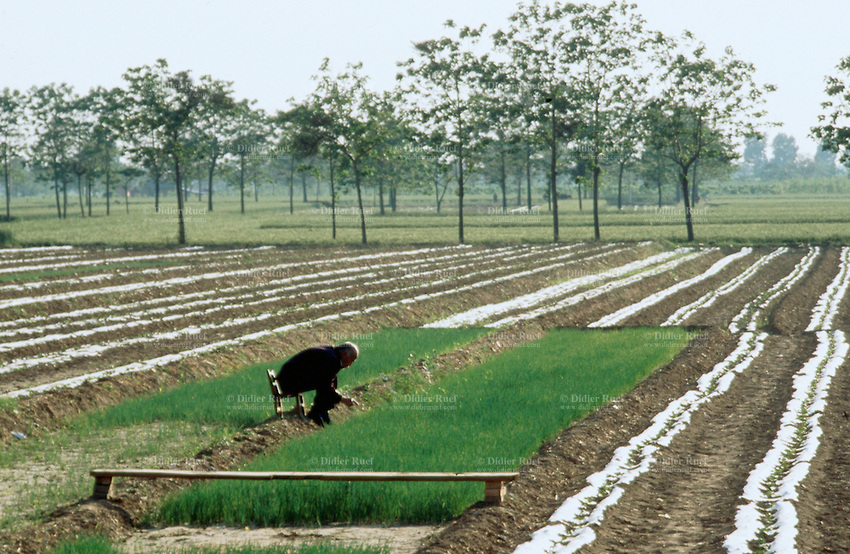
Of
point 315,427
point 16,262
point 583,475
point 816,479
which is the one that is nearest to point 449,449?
point 583,475

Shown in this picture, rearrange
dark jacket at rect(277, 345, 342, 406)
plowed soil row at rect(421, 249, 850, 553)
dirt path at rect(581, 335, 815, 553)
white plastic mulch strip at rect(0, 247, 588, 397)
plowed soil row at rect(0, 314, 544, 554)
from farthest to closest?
1. white plastic mulch strip at rect(0, 247, 588, 397)
2. dark jacket at rect(277, 345, 342, 406)
3. dirt path at rect(581, 335, 815, 553)
4. plowed soil row at rect(421, 249, 850, 553)
5. plowed soil row at rect(0, 314, 544, 554)

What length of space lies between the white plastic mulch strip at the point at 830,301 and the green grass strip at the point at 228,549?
65.6 feet

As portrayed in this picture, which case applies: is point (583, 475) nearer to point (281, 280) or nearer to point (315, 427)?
point (315, 427)

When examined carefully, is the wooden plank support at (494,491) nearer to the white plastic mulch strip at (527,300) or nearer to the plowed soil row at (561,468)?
the plowed soil row at (561,468)

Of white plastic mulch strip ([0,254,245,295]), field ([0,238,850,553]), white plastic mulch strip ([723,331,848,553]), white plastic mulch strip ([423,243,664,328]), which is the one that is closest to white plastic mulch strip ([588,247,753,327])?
field ([0,238,850,553])

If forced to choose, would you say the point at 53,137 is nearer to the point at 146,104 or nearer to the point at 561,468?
the point at 146,104

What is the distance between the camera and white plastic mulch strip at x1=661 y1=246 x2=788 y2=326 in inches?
1035

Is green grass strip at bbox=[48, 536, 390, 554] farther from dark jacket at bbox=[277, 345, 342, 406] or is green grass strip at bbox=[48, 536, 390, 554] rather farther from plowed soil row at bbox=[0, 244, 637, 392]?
plowed soil row at bbox=[0, 244, 637, 392]

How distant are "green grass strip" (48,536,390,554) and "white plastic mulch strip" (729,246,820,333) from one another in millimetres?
17822

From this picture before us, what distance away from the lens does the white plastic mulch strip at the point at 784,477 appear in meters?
8.64

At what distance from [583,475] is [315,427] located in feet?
14.7

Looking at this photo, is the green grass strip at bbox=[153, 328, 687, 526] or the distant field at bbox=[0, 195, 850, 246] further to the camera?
the distant field at bbox=[0, 195, 850, 246]

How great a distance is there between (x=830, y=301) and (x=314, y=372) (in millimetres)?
23840

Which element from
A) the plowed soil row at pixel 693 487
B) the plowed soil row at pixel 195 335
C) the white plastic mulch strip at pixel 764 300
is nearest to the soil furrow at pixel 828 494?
the plowed soil row at pixel 693 487
